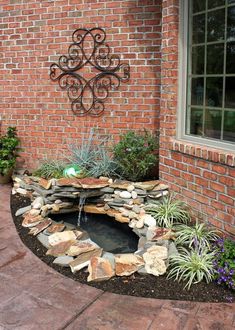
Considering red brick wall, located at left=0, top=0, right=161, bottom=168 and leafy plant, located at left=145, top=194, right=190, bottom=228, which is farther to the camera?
red brick wall, located at left=0, top=0, right=161, bottom=168

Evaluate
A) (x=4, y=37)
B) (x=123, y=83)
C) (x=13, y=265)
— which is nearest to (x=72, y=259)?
(x=13, y=265)

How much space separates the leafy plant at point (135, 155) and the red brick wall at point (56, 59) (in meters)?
0.36

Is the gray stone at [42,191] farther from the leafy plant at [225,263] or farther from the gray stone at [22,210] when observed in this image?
the leafy plant at [225,263]

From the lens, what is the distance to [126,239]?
3562 mm

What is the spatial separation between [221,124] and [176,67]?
2.59ft

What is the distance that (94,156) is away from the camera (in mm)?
4543

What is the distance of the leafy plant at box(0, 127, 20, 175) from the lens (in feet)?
16.1

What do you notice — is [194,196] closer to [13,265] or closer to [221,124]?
[221,124]

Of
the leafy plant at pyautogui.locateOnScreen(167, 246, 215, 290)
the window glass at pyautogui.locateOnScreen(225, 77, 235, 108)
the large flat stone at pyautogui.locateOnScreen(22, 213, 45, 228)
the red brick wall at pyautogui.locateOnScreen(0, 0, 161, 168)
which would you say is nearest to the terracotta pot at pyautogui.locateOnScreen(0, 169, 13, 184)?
the red brick wall at pyautogui.locateOnScreen(0, 0, 161, 168)

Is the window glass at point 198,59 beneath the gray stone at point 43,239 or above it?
above

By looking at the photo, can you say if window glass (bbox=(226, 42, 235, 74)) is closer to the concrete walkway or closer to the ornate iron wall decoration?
the ornate iron wall decoration

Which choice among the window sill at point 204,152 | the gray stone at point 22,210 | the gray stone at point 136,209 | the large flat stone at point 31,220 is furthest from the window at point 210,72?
the gray stone at point 22,210

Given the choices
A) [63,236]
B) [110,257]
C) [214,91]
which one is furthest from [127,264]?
[214,91]

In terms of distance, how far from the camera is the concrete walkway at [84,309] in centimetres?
215
